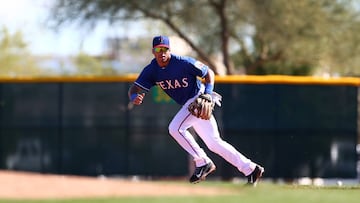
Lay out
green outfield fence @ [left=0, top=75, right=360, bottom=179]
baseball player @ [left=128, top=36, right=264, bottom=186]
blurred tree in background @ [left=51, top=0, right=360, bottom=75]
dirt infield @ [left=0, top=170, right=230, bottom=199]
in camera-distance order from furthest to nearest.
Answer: blurred tree in background @ [left=51, top=0, right=360, bottom=75]
green outfield fence @ [left=0, top=75, right=360, bottom=179]
dirt infield @ [left=0, top=170, right=230, bottom=199]
baseball player @ [left=128, top=36, right=264, bottom=186]

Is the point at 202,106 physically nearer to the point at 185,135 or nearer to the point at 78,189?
the point at 185,135

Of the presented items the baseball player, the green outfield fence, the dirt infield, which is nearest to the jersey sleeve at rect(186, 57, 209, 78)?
the baseball player

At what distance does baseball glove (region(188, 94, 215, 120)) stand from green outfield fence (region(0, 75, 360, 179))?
41.9 ft

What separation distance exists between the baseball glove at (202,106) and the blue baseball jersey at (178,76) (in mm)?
217

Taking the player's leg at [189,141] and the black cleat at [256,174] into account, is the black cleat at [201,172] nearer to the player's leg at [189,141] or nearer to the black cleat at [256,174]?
the player's leg at [189,141]

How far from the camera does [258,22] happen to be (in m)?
30.2

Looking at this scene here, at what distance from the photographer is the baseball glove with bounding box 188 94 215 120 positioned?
978cm

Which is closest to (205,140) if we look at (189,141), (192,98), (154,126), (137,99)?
(189,141)

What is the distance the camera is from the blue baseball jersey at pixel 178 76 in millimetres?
9945

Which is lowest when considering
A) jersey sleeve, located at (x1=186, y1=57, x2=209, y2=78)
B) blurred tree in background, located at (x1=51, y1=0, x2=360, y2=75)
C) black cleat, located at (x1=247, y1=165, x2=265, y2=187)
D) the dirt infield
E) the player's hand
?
the dirt infield

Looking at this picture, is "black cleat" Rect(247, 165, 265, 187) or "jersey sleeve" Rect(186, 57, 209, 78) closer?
"jersey sleeve" Rect(186, 57, 209, 78)

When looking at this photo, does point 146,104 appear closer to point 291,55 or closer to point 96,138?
point 96,138

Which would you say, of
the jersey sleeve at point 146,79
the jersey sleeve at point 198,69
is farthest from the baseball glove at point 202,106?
the jersey sleeve at point 146,79

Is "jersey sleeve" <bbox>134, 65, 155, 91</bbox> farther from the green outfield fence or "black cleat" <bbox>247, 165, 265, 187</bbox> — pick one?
the green outfield fence
